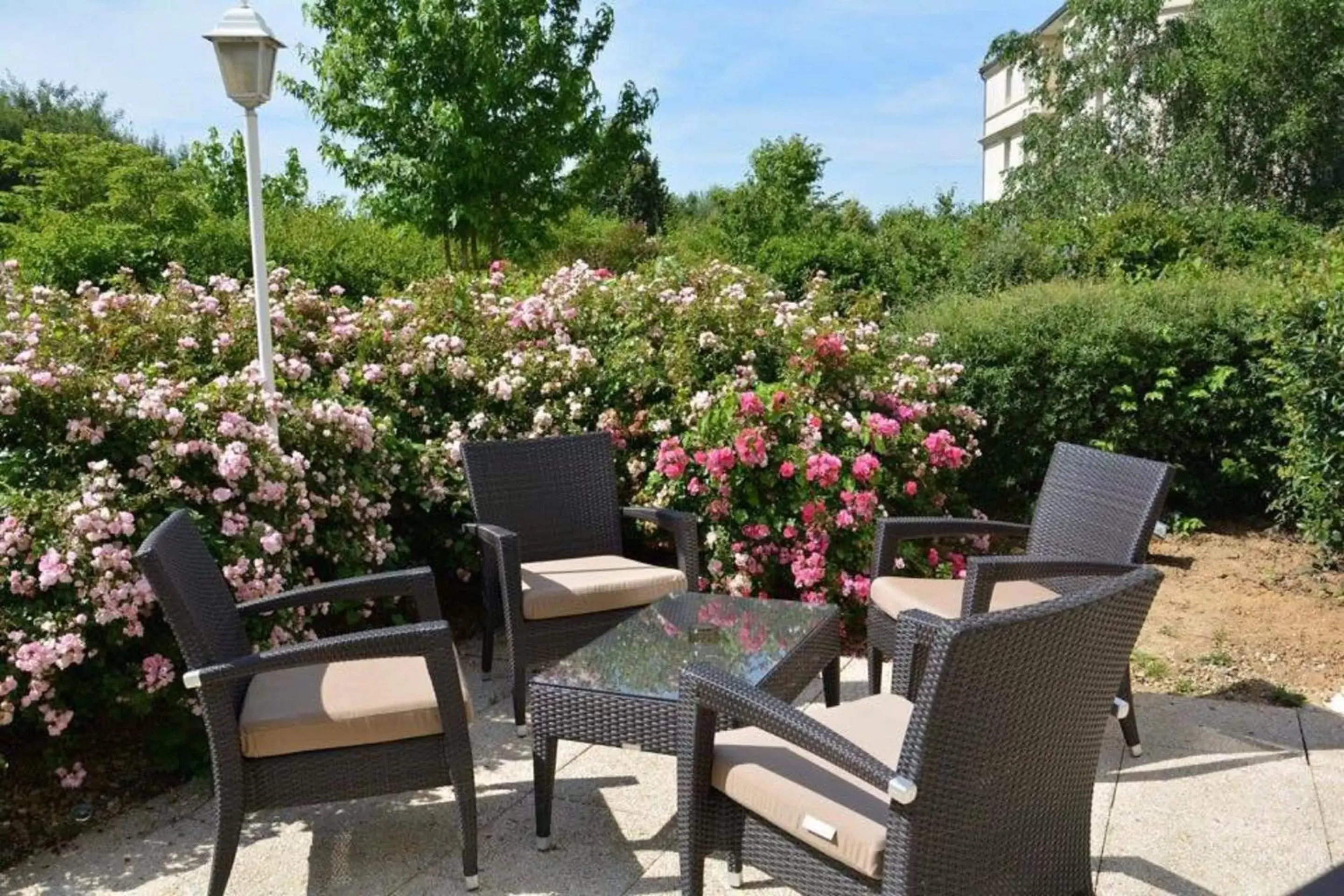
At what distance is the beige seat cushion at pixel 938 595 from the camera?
3.39 m

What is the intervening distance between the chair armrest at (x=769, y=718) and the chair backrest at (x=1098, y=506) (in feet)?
5.77

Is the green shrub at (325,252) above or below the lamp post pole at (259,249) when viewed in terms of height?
above

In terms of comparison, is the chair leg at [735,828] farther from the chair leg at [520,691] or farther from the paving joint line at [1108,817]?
the chair leg at [520,691]

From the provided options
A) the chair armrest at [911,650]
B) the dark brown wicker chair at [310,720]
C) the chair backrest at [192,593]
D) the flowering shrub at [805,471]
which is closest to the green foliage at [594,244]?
the flowering shrub at [805,471]

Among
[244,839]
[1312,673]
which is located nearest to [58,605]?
[244,839]

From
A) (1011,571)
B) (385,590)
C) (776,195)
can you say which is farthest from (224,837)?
(776,195)

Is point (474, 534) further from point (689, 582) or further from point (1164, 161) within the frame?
point (1164, 161)

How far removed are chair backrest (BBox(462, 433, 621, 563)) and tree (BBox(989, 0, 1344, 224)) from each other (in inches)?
522

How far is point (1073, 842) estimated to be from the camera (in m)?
2.12

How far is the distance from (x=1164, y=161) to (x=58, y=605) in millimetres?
18353

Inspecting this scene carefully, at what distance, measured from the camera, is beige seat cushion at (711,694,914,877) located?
1.96m

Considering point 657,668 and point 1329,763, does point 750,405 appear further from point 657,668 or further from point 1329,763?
point 1329,763

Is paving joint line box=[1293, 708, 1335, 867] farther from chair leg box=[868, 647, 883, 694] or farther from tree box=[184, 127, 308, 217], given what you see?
tree box=[184, 127, 308, 217]

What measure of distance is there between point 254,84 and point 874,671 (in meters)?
3.09
